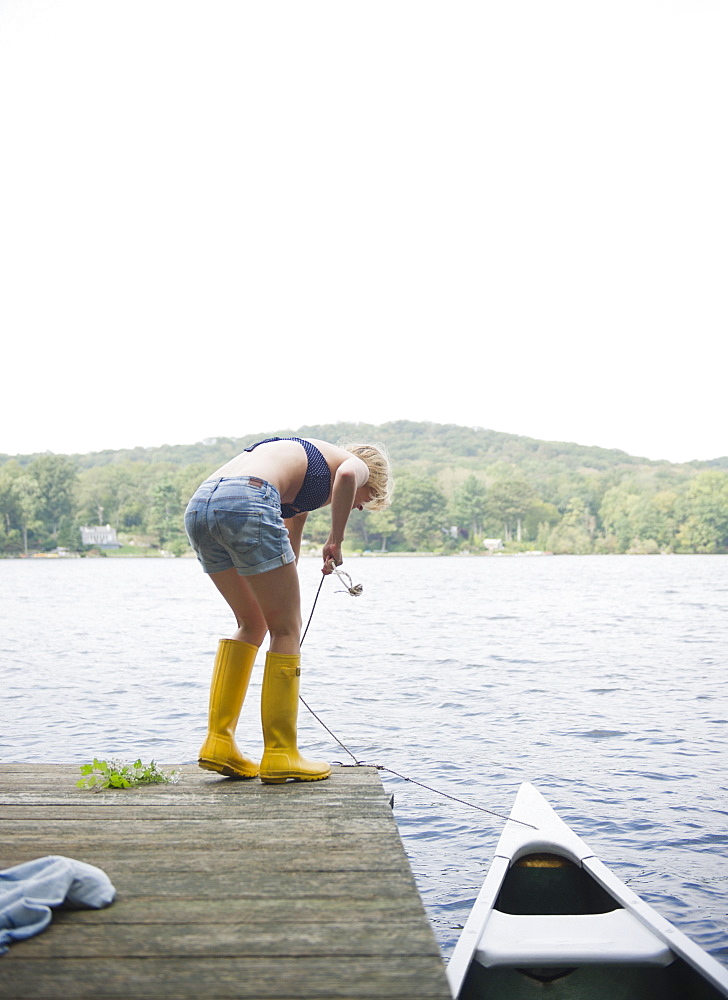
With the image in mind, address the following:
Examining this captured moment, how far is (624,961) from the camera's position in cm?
334

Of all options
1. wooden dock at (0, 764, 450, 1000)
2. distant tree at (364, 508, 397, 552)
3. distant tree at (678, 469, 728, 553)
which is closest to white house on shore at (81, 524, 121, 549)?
distant tree at (364, 508, 397, 552)

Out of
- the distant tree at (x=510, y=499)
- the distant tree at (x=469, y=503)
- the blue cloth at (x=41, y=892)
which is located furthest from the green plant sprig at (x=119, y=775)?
the distant tree at (x=510, y=499)

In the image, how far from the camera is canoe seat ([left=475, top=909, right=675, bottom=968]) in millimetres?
3334

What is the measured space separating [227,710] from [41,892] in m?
1.87

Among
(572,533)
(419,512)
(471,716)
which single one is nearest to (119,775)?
(471,716)

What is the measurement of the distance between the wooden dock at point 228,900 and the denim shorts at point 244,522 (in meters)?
1.05

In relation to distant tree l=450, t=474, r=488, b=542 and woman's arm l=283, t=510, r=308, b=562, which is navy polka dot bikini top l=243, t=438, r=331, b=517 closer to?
woman's arm l=283, t=510, r=308, b=562

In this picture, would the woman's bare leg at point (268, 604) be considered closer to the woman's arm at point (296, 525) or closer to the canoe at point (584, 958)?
the woman's arm at point (296, 525)

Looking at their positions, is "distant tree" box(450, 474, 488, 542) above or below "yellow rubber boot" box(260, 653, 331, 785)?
above

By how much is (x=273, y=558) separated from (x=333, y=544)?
1.36ft

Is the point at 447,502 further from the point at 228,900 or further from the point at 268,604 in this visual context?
the point at 228,900

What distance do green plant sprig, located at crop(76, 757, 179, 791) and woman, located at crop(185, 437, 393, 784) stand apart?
280mm

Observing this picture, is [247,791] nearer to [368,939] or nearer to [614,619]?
[368,939]

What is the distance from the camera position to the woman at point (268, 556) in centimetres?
399
